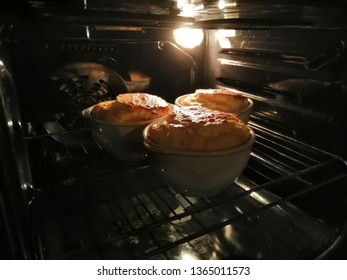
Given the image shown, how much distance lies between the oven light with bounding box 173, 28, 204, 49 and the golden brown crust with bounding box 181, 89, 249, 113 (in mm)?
243

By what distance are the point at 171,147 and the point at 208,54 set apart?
2.14ft

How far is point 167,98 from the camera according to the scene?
113 cm

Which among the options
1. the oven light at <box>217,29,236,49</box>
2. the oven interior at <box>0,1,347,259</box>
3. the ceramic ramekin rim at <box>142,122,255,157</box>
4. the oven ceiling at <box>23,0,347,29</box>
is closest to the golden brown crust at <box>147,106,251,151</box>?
the ceramic ramekin rim at <box>142,122,255,157</box>

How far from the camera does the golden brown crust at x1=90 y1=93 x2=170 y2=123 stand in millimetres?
814

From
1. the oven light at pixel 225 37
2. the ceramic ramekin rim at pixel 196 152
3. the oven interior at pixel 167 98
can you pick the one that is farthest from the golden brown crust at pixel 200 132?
the oven light at pixel 225 37

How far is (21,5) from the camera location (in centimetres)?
49

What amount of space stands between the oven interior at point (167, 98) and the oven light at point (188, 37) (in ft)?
0.08

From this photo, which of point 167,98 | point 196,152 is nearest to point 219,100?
point 167,98

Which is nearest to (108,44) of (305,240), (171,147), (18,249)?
(171,147)

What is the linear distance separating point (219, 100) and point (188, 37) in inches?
13.2

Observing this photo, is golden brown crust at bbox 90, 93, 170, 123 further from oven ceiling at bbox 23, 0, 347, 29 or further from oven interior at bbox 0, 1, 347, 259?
oven ceiling at bbox 23, 0, 347, 29

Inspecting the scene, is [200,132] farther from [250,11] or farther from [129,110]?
[250,11]

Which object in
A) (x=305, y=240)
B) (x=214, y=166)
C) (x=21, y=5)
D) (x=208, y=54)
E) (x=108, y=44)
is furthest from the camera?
(x=208, y=54)
